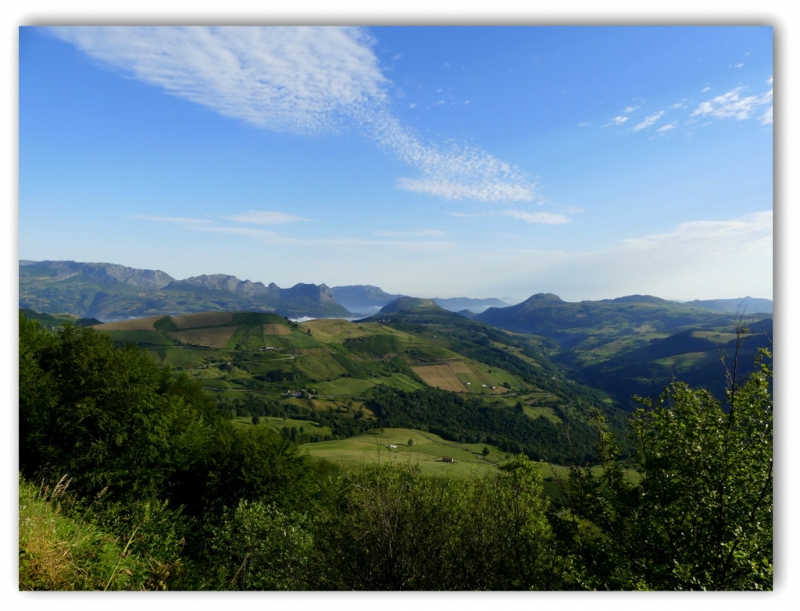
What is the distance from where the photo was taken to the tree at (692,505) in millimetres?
6727

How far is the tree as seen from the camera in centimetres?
673

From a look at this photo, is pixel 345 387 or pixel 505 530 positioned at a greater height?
pixel 505 530

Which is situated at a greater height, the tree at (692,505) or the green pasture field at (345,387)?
the tree at (692,505)

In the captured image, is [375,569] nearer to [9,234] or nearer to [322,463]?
[9,234]

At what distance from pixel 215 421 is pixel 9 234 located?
1959cm

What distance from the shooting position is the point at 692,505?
720 centimetres

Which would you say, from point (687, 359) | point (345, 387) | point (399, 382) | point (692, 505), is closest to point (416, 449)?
point (692, 505)

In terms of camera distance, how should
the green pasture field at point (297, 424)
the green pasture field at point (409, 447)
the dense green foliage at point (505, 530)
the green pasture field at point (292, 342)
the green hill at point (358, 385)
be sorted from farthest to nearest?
the green pasture field at point (292, 342) → the green hill at point (358, 385) → the green pasture field at point (297, 424) → the green pasture field at point (409, 447) → the dense green foliage at point (505, 530)

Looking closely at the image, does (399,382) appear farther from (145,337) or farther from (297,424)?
(145,337)

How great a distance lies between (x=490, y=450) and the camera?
300 feet

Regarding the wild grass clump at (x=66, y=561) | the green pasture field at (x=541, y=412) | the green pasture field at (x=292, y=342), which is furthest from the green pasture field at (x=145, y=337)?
the wild grass clump at (x=66, y=561)

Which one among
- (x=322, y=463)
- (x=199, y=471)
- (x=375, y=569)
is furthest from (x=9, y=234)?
(x=322, y=463)

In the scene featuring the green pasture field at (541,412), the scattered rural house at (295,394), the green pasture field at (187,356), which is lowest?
the green pasture field at (541,412)

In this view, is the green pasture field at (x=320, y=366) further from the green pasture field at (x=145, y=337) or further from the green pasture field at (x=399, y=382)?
the green pasture field at (x=145, y=337)
